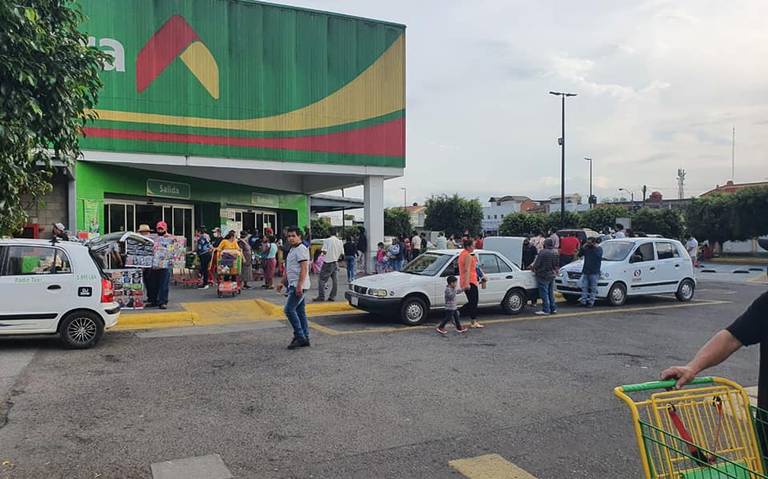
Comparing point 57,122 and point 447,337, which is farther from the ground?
point 57,122

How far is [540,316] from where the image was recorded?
13.1 metres

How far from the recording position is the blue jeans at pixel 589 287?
1444 centimetres

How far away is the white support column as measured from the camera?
24.1 m

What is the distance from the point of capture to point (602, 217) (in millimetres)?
51750

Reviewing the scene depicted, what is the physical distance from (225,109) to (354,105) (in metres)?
5.22

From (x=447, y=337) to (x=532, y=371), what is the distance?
8.50 feet

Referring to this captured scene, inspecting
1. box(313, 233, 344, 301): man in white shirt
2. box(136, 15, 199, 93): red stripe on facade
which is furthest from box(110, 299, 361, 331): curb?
box(136, 15, 199, 93): red stripe on facade

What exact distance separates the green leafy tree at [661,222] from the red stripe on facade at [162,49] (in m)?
35.3

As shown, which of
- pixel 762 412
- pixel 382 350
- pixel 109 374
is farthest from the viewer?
pixel 382 350

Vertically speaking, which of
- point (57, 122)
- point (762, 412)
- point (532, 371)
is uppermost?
point (57, 122)

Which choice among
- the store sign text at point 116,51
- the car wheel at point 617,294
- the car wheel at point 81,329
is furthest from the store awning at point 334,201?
the car wheel at point 81,329

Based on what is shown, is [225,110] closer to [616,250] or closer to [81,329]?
[81,329]

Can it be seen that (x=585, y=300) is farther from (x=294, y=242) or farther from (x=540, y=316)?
(x=294, y=242)

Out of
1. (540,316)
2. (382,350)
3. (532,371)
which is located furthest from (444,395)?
(540,316)
